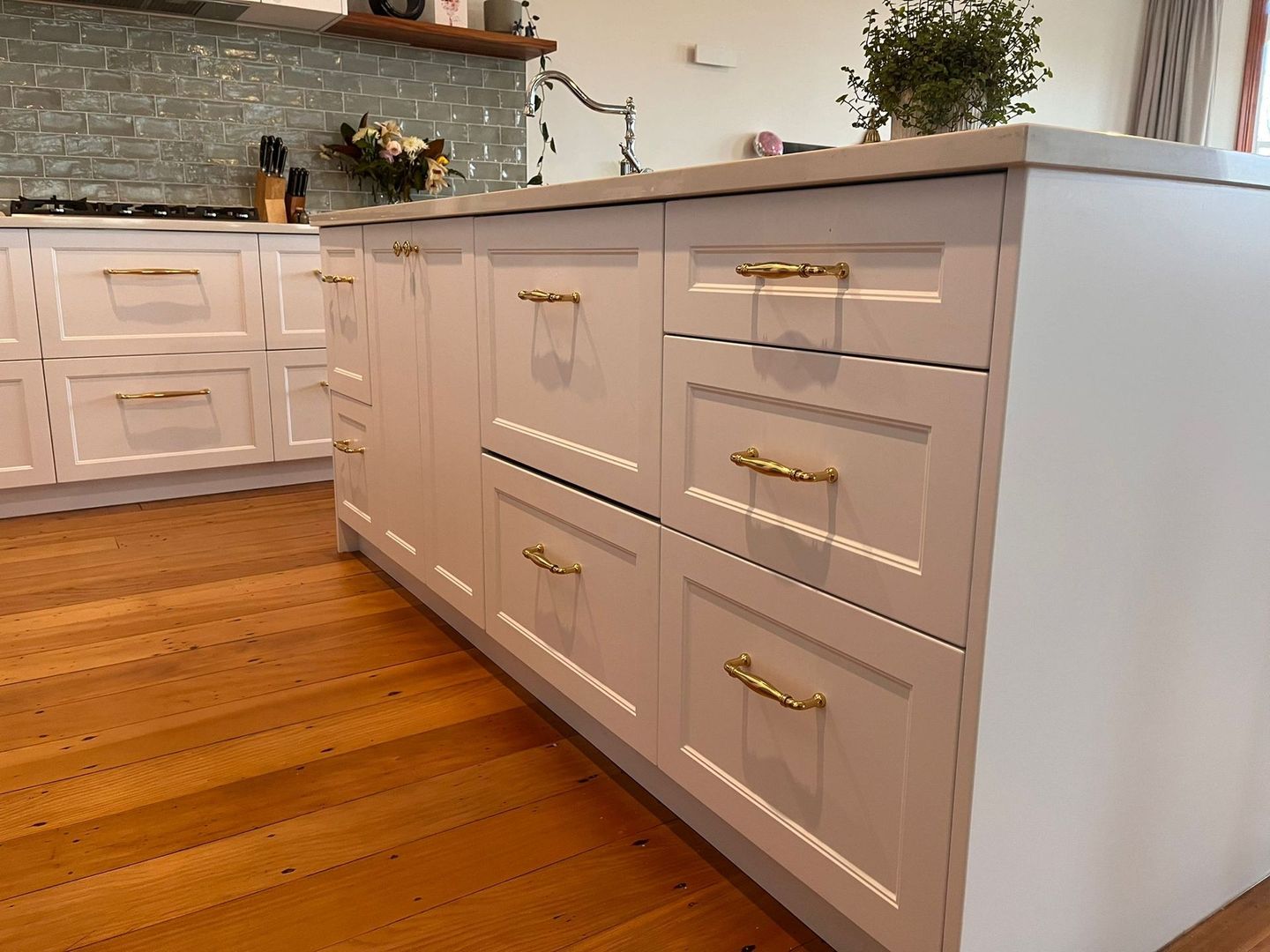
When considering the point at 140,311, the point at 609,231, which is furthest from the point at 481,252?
the point at 140,311

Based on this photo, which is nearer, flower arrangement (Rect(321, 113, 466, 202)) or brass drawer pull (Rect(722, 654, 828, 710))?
brass drawer pull (Rect(722, 654, 828, 710))

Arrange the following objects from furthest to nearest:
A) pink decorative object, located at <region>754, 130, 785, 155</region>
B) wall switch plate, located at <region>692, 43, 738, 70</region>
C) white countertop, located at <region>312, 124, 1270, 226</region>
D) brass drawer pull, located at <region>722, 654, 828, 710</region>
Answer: pink decorative object, located at <region>754, 130, 785, 155</region>, wall switch plate, located at <region>692, 43, 738, 70</region>, brass drawer pull, located at <region>722, 654, 828, 710</region>, white countertop, located at <region>312, 124, 1270, 226</region>

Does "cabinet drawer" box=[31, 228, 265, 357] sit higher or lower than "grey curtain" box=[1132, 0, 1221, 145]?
lower

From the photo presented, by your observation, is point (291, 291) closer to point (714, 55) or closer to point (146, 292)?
point (146, 292)

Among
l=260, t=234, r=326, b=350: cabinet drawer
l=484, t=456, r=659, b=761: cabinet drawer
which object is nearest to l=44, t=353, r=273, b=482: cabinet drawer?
l=260, t=234, r=326, b=350: cabinet drawer

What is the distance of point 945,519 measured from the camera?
887mm

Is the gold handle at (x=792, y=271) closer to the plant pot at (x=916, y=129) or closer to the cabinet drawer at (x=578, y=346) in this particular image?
the cabinet drawer at (x=578, y=346)

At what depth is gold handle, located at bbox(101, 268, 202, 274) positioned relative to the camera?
9.82ft

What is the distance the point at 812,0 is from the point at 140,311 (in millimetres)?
3304

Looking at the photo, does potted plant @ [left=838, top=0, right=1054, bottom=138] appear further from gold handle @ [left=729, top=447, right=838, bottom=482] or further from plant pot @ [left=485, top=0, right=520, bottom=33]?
plant pot @ [left=485, top=0, right=520, bottom=33]

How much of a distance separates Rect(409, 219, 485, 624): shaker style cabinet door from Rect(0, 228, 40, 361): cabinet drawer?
1609 mm

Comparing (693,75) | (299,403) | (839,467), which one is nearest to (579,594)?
(839,467)

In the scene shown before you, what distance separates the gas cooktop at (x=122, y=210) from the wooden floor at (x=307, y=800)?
1.35 m

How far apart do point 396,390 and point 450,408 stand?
288 millimetres
